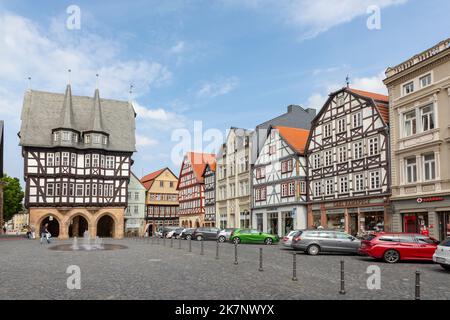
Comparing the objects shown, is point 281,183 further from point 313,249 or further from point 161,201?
point 161,201

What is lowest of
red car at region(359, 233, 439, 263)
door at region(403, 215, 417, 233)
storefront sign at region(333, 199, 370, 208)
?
red car at region(359, 233, 439, 263)

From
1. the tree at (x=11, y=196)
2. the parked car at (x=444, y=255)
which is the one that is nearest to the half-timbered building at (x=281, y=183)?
the parked car at (x=444, y=255)

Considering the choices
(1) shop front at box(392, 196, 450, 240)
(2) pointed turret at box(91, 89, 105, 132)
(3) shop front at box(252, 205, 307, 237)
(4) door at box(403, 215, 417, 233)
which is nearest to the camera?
(1) shop front at box(392, 196, 450, 240)

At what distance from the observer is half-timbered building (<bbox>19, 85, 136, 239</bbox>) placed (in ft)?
180

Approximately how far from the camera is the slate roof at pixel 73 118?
5656 cm

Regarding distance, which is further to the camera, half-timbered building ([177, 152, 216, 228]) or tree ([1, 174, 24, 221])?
tree ([1, 174, 24, 221])

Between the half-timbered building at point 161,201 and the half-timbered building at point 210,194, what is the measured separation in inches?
574

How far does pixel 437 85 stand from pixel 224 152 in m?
36.1

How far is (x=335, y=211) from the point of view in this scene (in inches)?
1570

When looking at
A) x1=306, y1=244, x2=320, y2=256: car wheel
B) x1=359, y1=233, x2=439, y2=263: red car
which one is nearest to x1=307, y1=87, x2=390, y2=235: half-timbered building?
x1=306, y1=244, x2=320, y2=256: car wheel

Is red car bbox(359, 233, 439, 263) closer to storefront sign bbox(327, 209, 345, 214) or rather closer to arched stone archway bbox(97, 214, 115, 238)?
storefront sign bbox(327, 209, 345, 214)

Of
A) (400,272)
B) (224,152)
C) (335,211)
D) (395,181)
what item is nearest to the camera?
(400,272)
